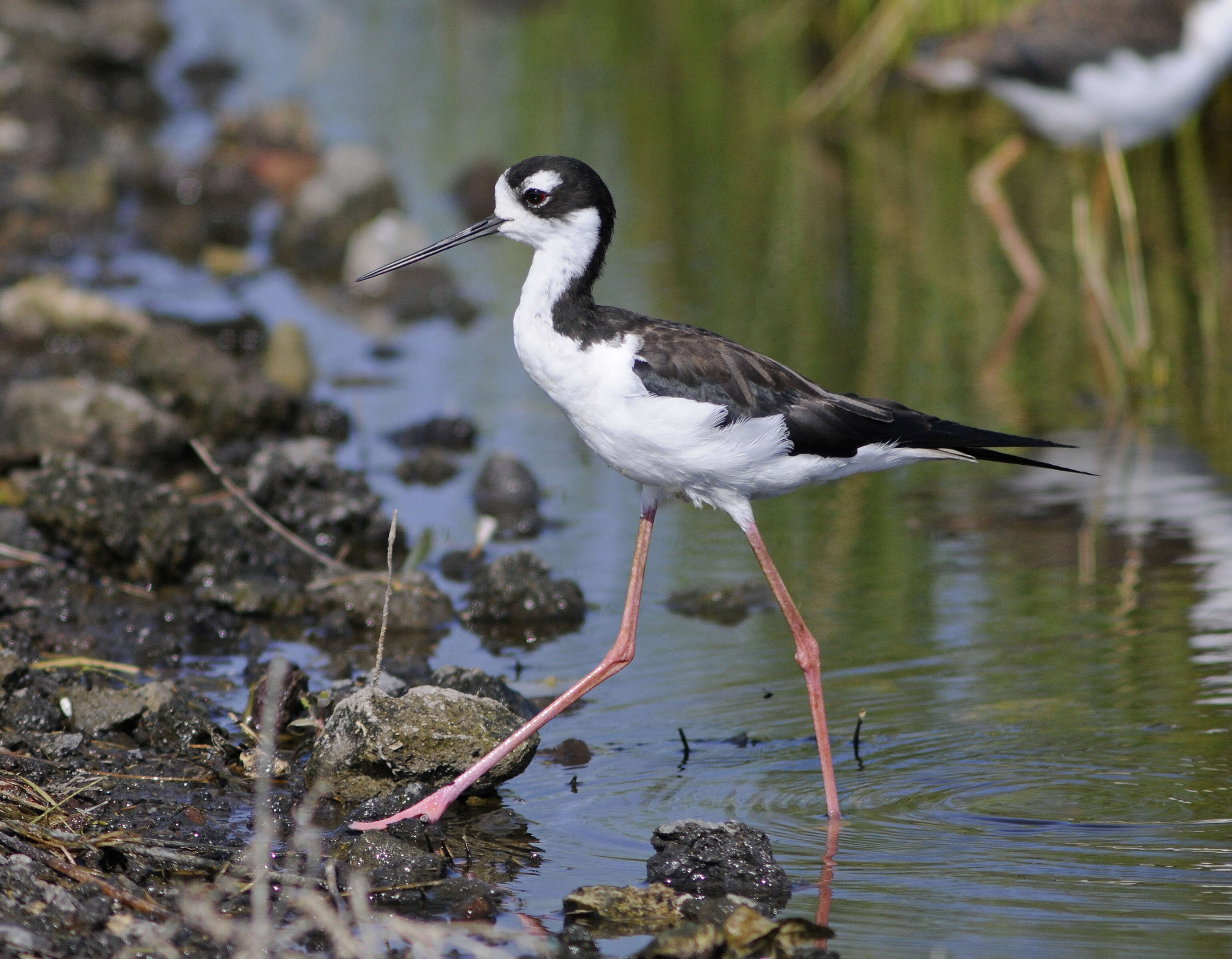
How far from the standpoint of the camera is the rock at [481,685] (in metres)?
4.68

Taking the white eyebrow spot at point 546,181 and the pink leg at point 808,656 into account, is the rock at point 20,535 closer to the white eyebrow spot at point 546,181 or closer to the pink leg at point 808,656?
the white eyebrow spot at point 546,181

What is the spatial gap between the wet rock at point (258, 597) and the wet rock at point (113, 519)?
0.21 meters

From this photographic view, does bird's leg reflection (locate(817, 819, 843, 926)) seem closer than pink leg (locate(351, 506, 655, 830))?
Yes

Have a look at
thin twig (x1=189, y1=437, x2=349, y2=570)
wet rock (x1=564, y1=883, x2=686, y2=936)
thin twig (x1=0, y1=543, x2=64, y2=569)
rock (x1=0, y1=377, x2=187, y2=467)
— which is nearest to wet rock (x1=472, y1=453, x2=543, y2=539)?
thin twig (x1=189, y1=437, x2=349, y2=570)

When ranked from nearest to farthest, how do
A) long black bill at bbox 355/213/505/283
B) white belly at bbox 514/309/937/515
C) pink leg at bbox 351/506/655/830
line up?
pink leg at bbox 351/506/655/830 → white belly at bbox 514/309/937/515 → long black bill at bbox 355/213/505/283

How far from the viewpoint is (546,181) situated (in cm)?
439

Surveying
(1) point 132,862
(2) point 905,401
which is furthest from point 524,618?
(2) point 905,401

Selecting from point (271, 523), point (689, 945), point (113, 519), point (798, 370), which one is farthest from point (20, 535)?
point (798, 370)

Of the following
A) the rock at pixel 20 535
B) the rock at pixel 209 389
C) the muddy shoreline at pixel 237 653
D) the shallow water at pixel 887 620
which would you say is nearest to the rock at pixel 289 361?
the muddy shoreline at pixel 237 653

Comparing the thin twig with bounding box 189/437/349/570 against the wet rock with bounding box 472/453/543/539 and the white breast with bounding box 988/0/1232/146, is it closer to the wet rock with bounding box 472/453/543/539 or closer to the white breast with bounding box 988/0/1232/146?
the wet rock with bounding box 472/453/543/539

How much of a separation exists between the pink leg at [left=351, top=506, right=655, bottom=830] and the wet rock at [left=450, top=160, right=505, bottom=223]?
656 cm

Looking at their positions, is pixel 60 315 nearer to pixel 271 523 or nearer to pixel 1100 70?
pixel 271 523

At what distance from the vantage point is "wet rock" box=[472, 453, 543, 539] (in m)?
6.55

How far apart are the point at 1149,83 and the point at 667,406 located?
592cm
